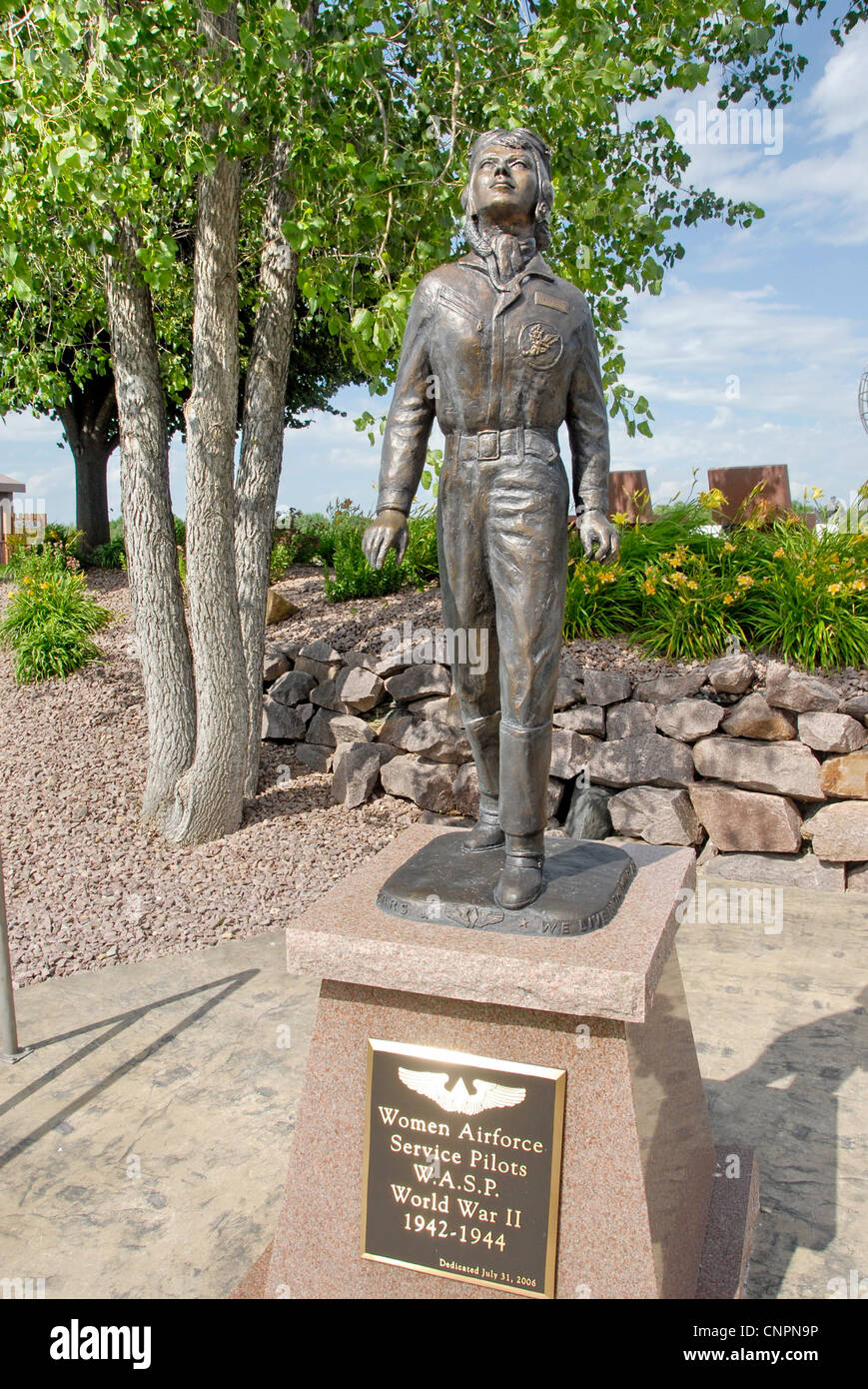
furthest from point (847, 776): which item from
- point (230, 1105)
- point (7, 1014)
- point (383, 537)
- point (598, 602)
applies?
point (7, 1014)

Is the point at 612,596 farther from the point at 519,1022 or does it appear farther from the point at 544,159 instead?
the point at 519,1022

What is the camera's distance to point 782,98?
29.7ft

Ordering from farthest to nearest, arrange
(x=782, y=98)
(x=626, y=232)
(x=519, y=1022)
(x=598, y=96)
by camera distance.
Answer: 1. (x=782, y=98)
2. (x=626, y=232)
3. (x=598, y=96)
4. (x=519, y=1022)

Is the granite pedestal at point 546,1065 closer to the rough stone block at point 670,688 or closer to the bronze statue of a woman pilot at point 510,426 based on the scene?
the bronze statue of a woman pilot at point 510,426

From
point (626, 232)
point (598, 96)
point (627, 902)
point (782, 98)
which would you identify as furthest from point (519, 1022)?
point (782, 98)

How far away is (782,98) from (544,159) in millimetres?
8028

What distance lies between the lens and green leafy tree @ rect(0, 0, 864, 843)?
4.72 metres

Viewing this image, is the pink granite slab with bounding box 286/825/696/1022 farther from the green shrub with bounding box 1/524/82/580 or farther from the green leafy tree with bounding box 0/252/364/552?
the green shrub with bounding box 1/524/82/580

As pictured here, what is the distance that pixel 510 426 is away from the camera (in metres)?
2.70

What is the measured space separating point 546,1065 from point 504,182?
2342mm

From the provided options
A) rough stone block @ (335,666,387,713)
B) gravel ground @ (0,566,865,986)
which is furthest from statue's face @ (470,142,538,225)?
rough stone block @ (335,666,387,713)

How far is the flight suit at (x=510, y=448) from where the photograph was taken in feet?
8.73

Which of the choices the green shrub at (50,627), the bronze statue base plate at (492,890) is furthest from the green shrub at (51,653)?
the bronze statue base plate at (492,890)

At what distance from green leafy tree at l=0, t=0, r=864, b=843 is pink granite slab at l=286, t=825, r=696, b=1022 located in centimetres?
331
